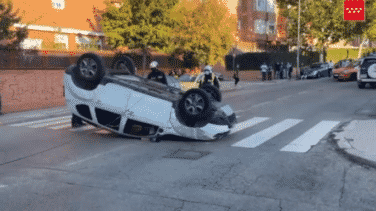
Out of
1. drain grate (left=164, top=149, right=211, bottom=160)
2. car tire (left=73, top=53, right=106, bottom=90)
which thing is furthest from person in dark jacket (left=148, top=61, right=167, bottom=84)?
drain grate (left=164, top=149, right=211, bottom=160)

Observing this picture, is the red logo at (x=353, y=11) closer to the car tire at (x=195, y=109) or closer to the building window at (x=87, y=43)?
the building window at (x=87, y=43)

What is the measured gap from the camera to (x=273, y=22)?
54.3 meters

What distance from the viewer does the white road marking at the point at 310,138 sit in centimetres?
855

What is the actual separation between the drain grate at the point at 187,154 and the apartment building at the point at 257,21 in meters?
44.2

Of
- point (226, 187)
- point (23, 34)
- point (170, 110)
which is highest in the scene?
point (23, 34)

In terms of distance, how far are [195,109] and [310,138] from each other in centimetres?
303

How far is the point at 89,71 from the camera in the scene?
379 inches

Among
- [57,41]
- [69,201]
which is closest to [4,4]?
[57,41]

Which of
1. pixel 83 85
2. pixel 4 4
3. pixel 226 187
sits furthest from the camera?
pixel 4 4

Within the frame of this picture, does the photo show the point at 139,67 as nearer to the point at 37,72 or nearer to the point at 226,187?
the point at 37,72

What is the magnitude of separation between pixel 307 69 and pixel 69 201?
38.2 metres

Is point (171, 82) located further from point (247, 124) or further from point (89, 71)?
point (89, 71)

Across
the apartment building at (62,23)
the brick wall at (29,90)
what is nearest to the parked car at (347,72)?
the apartment building at (62,23)

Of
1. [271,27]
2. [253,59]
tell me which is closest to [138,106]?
[253,59]
